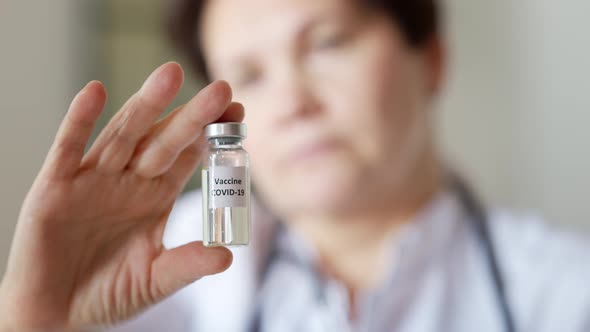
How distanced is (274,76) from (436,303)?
0.38 meters

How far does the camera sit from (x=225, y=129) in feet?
1.29

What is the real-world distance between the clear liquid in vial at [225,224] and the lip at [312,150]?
0.34m

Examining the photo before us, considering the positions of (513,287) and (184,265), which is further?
(513,287)

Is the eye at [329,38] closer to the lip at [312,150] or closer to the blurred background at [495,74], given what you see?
the lip at [312,150]

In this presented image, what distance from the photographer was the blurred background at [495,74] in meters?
1.18

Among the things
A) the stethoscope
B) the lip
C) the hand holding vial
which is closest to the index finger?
the hand holding vial

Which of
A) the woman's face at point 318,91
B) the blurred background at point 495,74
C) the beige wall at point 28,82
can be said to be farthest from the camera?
the blurred background at point 495,74

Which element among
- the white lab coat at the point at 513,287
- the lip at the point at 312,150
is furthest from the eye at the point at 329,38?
the white lab coat at the point at 513,287

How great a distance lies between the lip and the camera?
0.74 meters

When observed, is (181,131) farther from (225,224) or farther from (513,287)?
(513,287)

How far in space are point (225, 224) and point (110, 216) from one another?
0.09 meters

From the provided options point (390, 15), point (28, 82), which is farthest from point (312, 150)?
point (28, 82)

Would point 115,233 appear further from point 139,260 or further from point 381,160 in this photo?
point 381,160

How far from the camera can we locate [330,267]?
3.00 feet
